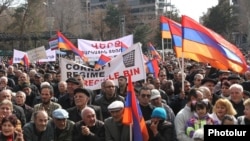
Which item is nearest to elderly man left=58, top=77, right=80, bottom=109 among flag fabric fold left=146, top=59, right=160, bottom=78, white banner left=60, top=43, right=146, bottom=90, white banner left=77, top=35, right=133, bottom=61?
white banner left=60, top=43, right=146, bottom=90

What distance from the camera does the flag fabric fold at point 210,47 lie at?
941 centimetres

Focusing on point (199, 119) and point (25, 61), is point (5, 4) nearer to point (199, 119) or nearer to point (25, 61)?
point (25, 61)

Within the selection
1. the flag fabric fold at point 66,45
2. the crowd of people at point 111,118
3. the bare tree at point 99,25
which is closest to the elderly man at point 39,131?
the crowd of people at point 111,118

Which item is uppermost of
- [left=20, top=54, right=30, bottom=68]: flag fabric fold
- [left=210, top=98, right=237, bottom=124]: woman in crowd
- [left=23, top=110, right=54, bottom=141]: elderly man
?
[left=20, top=54, right=30, bottom=68]: flag fabric fold

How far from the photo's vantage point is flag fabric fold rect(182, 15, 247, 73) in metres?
9.41

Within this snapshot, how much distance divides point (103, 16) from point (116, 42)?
62941 mm

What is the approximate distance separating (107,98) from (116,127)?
5.37 ft

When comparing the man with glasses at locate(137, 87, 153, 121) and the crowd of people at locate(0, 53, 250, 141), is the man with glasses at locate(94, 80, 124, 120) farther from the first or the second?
the man with glasses at locate(137, 87, 153, 121)

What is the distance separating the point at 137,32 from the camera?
6212cm

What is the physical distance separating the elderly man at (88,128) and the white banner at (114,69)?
253cm

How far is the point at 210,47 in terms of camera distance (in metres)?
9.55

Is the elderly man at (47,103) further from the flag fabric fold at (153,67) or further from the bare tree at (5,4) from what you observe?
the bare tree at (5,4)

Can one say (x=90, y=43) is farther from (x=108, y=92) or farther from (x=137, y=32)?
(x=137, y=32)

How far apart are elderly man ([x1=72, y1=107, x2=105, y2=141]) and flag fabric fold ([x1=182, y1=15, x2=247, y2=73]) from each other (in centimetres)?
298
